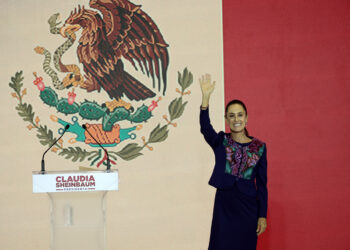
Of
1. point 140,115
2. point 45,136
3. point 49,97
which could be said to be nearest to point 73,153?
point 45,136

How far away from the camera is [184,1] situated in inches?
126

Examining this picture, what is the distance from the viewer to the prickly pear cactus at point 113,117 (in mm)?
3139

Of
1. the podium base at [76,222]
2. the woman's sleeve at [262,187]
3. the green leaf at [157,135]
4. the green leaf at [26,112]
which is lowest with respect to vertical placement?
the podium base at [76,222]

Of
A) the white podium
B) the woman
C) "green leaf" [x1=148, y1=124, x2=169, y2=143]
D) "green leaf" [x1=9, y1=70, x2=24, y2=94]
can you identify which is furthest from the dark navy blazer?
"green leaf" [x1=9, y1=70, x2=24, y2=94]

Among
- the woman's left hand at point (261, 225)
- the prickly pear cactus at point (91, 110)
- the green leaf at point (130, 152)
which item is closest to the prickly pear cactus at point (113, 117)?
the prickly pear cactus at point (91, 110)

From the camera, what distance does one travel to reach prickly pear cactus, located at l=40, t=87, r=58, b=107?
313 centimetres

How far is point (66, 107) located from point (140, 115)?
67 centimetres

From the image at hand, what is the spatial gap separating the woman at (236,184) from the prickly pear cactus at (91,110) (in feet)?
4.16

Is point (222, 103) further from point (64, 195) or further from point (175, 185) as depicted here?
point (64, 195)

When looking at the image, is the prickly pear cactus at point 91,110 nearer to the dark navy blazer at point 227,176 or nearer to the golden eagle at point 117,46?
the golden eagle at point 117,46

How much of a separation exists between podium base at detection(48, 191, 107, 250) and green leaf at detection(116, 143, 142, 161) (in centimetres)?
75

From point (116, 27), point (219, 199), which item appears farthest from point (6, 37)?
point (219, 199)

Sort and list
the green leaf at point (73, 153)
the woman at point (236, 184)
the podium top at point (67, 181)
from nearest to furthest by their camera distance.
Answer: the woman at point (236, 184) < the podium top at point (67, 181) < the green leaf at point (73, 153)

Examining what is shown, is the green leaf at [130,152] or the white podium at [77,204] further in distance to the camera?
the green leaf at [130,152]
